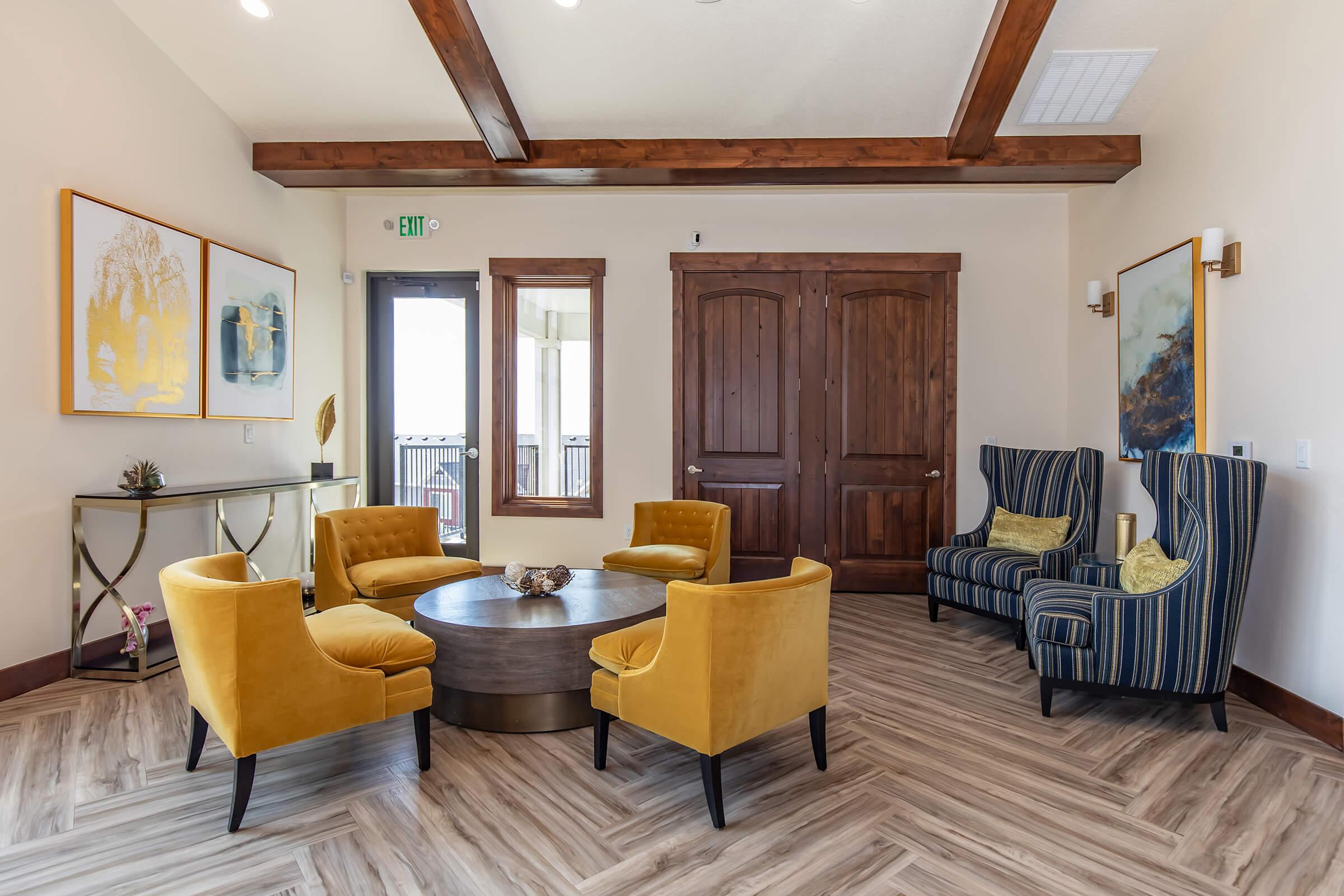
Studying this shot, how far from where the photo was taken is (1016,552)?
14.1 ft

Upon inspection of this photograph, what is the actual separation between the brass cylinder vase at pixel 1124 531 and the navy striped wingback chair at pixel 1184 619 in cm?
99

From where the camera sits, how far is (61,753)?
8.55 feet

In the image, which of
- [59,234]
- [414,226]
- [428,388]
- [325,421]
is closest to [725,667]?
[59,234]

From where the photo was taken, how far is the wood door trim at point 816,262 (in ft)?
17.3

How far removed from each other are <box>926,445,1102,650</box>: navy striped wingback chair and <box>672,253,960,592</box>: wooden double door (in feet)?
1.92

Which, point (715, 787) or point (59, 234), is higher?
point (59, 234)

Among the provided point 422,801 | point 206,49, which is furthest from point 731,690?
point 206,49

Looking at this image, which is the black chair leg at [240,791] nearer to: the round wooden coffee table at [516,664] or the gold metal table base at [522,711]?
the round wooden coffee table at [516,664]

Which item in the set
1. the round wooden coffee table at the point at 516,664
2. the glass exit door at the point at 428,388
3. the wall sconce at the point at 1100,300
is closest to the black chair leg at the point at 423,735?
the round wooden coffee table at the point at 516,664

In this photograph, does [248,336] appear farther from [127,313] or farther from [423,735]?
[423,735]

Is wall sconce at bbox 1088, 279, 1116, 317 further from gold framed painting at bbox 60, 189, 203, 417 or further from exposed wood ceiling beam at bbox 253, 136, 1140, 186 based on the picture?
gold framed painting at bbox 60, 189, 203, 417

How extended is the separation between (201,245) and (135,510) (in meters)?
1.60

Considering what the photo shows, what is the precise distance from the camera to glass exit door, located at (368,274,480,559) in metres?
5.65

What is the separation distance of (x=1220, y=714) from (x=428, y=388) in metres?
5.29
